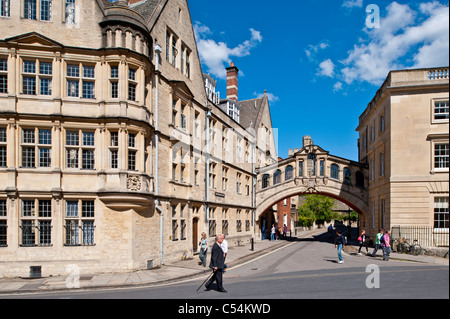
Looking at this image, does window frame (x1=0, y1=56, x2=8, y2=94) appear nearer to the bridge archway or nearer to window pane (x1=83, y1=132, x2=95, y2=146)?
window pane (x1=83, y1=132, x2=95, y2=146)

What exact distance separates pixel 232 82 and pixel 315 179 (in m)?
15.6

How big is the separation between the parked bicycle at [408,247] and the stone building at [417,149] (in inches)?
62.3

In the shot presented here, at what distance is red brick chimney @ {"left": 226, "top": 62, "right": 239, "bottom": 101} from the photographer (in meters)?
41.7

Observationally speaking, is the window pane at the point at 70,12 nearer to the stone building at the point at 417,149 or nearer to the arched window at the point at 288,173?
the stone building at the point at 417,149

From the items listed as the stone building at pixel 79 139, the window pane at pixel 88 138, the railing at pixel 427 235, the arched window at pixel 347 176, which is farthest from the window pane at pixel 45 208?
the arched window at pixel 347 176

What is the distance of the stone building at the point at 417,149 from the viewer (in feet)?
74.3

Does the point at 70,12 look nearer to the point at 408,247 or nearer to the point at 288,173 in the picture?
the point at 408,247

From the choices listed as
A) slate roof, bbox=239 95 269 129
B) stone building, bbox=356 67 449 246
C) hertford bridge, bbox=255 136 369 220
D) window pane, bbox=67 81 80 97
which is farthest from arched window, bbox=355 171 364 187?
window pane, bbox=67 81 80 97

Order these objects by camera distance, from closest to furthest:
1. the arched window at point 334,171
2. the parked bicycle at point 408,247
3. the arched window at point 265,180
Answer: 1. the parked bicycle at point 408,247
2. the arched window at point 334,171
3. the arched window at point 265,180

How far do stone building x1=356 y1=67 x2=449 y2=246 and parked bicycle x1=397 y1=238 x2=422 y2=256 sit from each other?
158 cm

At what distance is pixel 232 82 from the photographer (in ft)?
137

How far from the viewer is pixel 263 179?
37844 millimetres

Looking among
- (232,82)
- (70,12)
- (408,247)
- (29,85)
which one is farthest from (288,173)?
(29,85)
